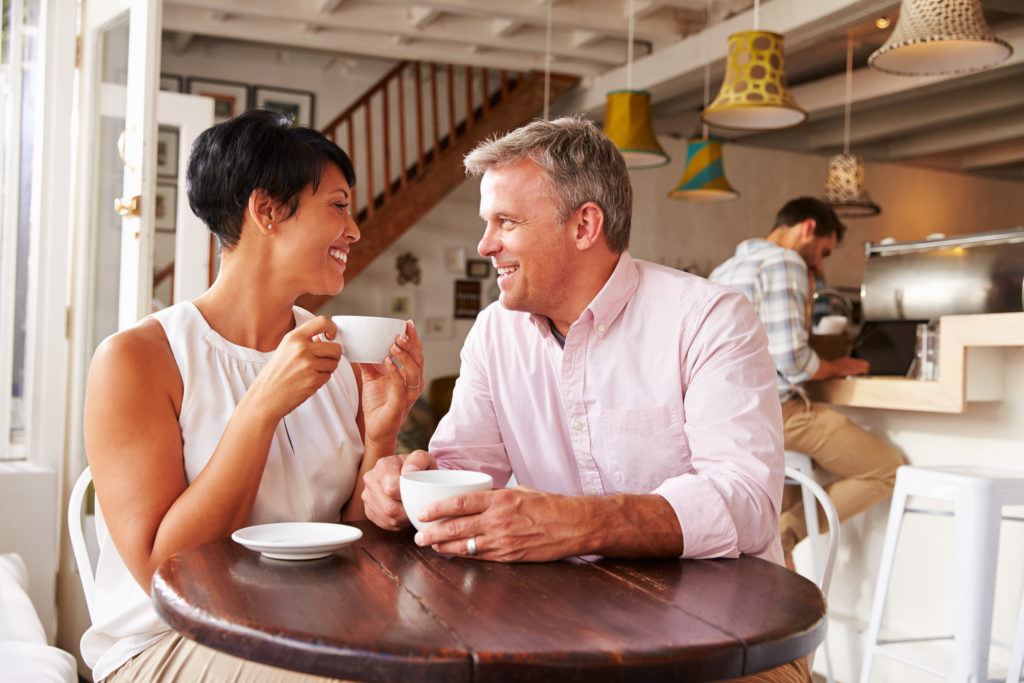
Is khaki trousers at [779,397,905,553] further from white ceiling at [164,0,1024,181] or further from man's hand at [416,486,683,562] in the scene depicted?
white ceiling at [164,0,1024,181]

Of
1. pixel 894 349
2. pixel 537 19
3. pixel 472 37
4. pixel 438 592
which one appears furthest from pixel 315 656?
pixel 472 37

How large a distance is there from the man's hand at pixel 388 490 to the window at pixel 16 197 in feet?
7.42

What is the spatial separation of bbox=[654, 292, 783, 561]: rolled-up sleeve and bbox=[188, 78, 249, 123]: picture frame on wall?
7062 mm

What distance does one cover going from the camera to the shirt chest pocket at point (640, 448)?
159 cm

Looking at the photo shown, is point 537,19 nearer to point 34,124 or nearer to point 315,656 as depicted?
point 34,124

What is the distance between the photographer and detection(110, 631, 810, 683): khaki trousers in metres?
1.20

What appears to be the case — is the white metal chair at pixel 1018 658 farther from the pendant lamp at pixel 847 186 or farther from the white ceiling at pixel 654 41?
the pendant lamp at pixel 847 186

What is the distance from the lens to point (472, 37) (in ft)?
22.2

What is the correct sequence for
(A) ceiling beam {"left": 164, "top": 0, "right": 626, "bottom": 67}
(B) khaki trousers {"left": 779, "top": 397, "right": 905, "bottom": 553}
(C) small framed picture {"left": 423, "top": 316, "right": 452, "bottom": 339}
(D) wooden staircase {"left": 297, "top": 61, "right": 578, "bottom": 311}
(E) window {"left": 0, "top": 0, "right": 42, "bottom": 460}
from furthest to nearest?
(C) small framed picture {"left": 423, "top": 316, "right": 452, "bottom": 339} → (D) wooden staircase {"left": 297, "top": 61, "right": 578, "bottom": 311} → (A) ceiling beam {"left": 164, "top": 0, "right": 626, "bottom": 67} → (B) khaki trousers {"left": 779, "top": 397, "right": 905, "bottom": 553} → (E) window {"left": 0, "top": 0, "right": 42, "bottom": 460}

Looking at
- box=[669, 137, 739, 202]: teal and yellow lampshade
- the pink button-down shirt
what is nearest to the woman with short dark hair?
the pink button-down shirt

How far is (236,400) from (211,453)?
0.34 feet

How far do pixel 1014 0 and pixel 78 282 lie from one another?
6105mm

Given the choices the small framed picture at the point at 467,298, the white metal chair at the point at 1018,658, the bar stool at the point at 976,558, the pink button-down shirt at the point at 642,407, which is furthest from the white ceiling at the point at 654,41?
the pink button-down shirt at the point at 642,407

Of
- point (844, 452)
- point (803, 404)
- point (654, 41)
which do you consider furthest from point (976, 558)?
point (654, 41)
